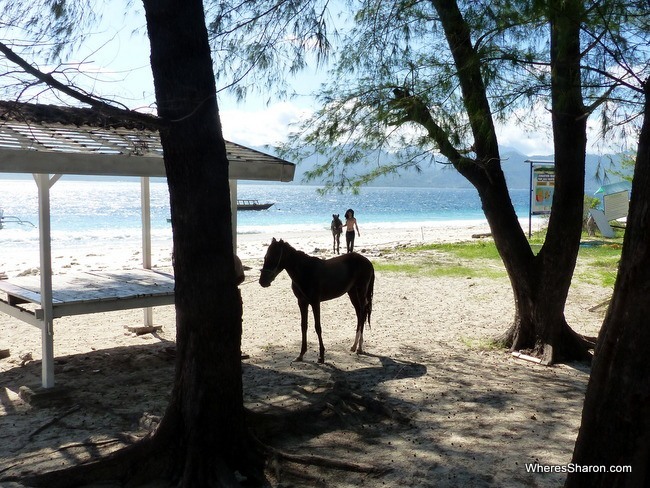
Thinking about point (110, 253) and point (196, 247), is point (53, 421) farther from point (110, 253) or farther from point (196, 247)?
point (110, 253)

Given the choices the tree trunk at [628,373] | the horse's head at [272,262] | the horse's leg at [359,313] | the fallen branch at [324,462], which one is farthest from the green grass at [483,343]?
the tree trunk at [628,373]

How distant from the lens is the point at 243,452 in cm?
416

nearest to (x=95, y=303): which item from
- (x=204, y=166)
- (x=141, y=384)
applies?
(x=141, y=384)

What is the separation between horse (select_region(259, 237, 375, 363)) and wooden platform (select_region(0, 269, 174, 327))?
1.33m

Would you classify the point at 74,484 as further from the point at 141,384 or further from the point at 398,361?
the point at 398,361

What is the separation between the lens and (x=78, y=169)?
5672mm

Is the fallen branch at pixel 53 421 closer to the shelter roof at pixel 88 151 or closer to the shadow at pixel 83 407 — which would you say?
the shadow at pixel 83 407

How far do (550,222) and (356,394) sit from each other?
3.28 meters

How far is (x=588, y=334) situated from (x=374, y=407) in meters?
4.58

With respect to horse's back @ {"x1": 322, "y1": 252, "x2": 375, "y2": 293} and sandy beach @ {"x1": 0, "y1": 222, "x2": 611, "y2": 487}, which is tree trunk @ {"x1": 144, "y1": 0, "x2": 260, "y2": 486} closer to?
sandy beach @ {"x1": 0, "y1": 222, "x2": 611, "y2": 487}

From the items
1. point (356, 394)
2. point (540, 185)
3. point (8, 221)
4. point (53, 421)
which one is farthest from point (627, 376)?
point (540, 185)

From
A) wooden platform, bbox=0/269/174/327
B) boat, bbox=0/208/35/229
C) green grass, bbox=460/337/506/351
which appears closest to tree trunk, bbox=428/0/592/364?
green grass, bbox=460/337/506/351

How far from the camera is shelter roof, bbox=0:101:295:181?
5363 millimetres

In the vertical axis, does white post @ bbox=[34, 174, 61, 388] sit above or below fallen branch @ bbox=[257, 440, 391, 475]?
above
